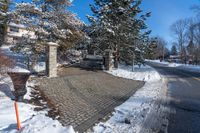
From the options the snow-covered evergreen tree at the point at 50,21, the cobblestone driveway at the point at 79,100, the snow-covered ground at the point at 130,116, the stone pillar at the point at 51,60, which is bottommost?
the snow-covered ground at the point at 130,116

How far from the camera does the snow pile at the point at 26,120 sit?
4727 mm

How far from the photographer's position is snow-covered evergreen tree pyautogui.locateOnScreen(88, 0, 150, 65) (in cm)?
1938

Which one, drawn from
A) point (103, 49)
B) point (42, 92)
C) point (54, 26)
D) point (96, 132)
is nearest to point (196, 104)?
point (96, 132)

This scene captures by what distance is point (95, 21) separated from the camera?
63.5ft

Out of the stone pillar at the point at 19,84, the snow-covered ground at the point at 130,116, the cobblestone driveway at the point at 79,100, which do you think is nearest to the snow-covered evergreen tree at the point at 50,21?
the cobblestone driveway at the point at 79,100

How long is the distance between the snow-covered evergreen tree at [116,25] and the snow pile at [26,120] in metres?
12.7

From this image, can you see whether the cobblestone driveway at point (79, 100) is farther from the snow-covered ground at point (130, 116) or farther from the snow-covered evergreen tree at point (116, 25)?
the snow-covered evergreen tree at point (116, 25)

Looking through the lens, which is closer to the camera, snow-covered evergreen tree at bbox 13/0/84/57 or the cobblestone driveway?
the cobblestone driveway

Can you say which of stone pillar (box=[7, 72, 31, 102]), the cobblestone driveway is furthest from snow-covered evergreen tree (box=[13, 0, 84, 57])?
stone pillar (box=[7, 72, 31, 102])

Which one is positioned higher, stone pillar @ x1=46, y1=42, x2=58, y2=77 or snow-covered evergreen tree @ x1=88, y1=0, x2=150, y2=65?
snow-covered evergreen tree @ x1=88, y1=0, x2=150, y2=65

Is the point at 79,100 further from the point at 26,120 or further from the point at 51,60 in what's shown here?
the point at 51,60

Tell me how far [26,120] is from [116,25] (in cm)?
1619

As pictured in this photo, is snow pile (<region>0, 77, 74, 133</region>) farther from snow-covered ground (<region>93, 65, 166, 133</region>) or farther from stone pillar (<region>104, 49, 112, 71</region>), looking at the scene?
stone pillar (<region>104, 49, 112, 71</region>)

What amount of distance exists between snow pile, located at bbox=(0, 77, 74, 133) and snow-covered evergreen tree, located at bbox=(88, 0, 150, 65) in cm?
1265
